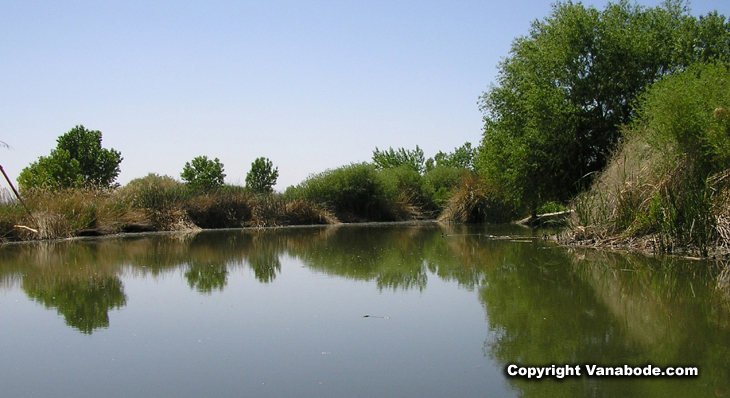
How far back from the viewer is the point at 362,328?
6.18 metres

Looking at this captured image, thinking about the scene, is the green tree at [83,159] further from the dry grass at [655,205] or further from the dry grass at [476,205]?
the dry grass at [655,205]

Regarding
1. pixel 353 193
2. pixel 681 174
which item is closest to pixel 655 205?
pixel 681 174

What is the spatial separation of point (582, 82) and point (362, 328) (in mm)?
15034

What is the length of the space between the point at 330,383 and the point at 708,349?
3.15m

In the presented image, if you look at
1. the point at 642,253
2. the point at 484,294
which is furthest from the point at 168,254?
→ the point at 642,253

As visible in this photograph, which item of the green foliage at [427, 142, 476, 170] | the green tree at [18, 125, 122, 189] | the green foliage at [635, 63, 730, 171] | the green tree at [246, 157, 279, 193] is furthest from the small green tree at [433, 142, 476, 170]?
the green foliage at [635, 63, 730, 171]

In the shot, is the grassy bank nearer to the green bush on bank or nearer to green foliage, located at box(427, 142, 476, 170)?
the green bush on bank

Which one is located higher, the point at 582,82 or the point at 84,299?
the point at 582,82

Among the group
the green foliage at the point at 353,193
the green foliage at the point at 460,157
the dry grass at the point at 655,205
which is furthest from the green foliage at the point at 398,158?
the dry grass at the point at 655,205

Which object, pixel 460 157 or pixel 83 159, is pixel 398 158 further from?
pixel 83 159

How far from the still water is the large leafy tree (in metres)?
8.01

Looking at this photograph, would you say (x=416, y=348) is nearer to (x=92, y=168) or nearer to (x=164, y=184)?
(x=164, y=184)

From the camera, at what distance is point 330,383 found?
446 cm

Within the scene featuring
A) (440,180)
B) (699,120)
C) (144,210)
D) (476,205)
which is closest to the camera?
(699,120)
